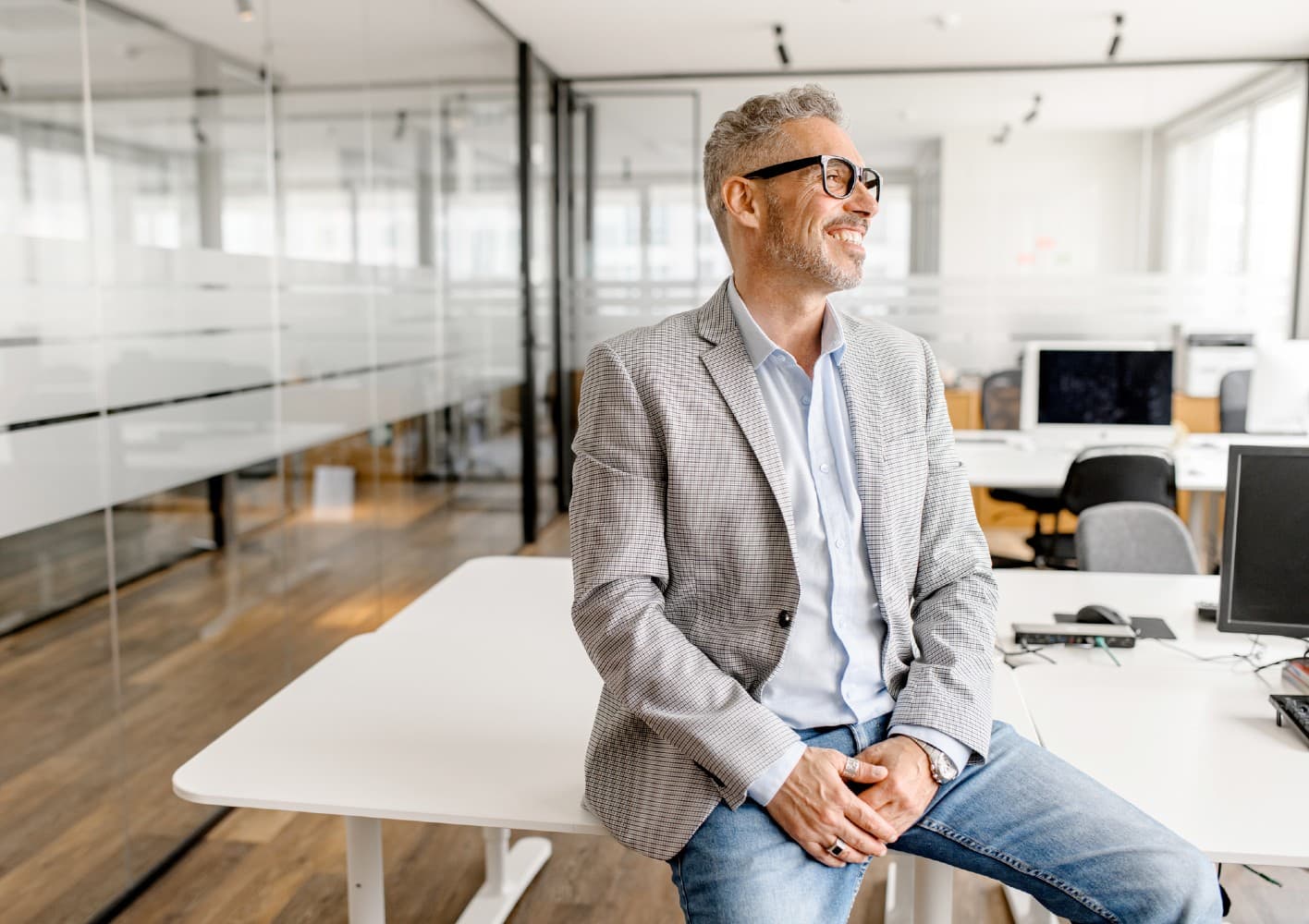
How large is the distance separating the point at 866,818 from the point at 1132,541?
1776 millimetres

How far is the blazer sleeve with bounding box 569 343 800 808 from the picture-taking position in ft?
4.79

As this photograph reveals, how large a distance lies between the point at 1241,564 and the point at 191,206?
2.48 metres

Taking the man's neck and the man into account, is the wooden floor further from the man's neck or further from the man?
the man's neck

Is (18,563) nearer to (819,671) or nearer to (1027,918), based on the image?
(819,671)

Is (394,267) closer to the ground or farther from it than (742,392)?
farther from it

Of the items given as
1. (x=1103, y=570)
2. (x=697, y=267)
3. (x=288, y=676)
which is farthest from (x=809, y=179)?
(x=697, y=267)

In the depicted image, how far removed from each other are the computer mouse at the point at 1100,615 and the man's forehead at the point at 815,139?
1.08 meters

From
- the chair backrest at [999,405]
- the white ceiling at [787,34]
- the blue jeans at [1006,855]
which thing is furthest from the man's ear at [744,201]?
the chair backrest at [999,405]

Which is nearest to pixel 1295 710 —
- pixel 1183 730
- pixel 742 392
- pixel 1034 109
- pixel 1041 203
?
pixel 1183 730

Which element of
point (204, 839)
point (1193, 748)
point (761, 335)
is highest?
point (761, 335)

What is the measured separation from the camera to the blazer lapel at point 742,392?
61.6 inches

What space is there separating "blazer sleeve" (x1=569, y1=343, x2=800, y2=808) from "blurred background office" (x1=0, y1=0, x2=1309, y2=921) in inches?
52.1

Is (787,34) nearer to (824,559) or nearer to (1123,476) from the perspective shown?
(1123,476)

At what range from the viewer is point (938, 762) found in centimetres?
151
